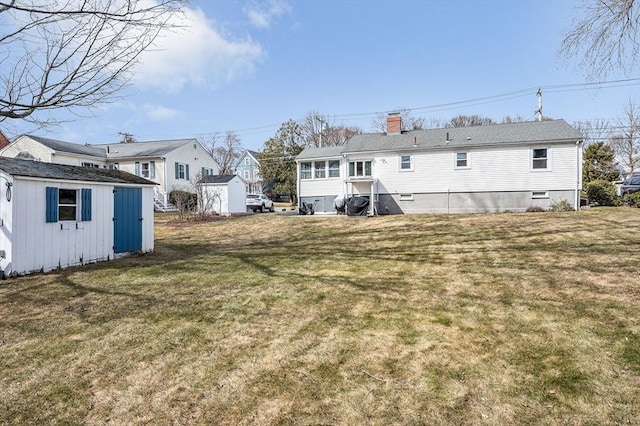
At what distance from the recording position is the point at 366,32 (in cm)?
1669

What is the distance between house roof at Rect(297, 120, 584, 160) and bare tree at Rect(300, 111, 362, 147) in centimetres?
1954

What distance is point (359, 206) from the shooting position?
18.9 metres

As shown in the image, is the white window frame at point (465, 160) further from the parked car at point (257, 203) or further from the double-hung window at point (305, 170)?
the parked car at point (257, 203)

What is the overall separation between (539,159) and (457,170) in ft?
13.2

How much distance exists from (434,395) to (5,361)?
4504mm

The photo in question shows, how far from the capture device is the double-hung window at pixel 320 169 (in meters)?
22.2

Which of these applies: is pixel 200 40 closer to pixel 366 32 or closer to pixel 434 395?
pixel 434 395

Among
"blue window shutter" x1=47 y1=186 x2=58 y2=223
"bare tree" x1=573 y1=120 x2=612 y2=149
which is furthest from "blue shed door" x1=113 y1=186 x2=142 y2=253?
"bare tree" x1=573 y1=120 x2=612 y2=149

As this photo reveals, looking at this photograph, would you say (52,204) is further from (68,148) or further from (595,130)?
(595,130)

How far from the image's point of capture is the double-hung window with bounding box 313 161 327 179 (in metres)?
22.2

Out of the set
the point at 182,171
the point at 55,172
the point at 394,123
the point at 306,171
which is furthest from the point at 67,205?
the point at 182,171

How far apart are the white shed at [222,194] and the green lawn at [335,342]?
15.0 metres

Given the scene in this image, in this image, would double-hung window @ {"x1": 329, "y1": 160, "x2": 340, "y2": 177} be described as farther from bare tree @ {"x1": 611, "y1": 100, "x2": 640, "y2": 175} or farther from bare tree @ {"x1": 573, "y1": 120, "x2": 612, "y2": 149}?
bare tree @ {"x1": 573, "y1": 120, "x2": 612, "y2": 149}

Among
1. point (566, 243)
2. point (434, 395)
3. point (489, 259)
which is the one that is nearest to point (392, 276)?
point (489, 259)
